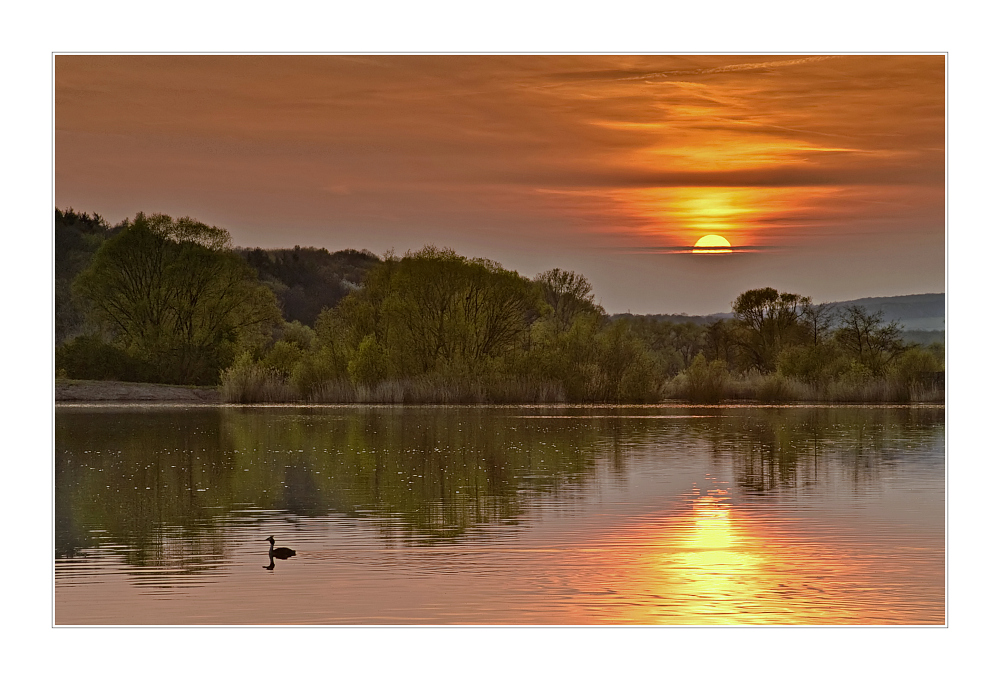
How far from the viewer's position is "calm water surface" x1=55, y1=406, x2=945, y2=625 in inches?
371

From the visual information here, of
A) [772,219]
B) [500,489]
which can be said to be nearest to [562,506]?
[500,489]

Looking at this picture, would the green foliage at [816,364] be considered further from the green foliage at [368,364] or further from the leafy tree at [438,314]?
the green foliage at [368,364]

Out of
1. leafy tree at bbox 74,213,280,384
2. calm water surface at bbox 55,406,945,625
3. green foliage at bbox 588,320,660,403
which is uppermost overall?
leafy tree at bbox 74,213,280,384

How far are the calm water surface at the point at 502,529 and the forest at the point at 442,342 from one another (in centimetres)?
1233

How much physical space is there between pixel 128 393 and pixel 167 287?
5365mm

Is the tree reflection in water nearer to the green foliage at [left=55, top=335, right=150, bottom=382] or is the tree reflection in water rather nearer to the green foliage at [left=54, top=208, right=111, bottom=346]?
the green foliage at [left=55, top=335, right=150, bottom=382]

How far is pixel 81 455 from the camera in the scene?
20.1 meters

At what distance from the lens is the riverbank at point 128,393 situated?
1581 inches

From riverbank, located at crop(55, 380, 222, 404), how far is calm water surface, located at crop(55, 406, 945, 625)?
16.5 meters

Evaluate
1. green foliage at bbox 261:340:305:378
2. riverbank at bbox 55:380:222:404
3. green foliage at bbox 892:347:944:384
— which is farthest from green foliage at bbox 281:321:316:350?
green foliage at bbox 892:347:944:384

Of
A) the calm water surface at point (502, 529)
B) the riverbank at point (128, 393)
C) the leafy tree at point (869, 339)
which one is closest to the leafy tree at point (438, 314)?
the riverbank at point (128, 393)

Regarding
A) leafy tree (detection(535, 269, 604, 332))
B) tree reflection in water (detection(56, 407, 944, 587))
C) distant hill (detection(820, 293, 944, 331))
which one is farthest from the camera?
leafy tree (detection(535, 269, 604, 332))

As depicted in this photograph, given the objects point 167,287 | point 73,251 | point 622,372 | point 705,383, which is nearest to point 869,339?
point 705,383

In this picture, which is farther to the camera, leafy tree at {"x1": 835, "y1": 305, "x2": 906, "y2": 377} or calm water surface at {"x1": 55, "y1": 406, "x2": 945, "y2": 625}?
leafy tree at {"x1": 835, "y1": 305, "x2": 906, "y2": 377}
